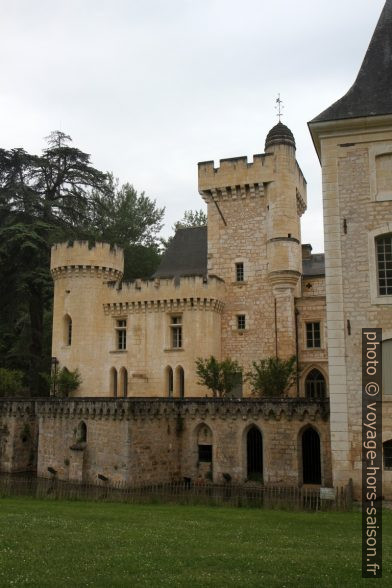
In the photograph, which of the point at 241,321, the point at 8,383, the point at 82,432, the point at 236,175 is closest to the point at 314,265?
the point at 241,321

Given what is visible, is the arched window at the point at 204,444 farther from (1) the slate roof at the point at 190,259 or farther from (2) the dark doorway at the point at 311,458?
(1) the slate roof at the point at 190,259

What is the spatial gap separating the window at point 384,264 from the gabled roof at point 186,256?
53.6 ft

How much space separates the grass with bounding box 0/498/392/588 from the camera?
30.3 feet

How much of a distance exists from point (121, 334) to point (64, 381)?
427cm

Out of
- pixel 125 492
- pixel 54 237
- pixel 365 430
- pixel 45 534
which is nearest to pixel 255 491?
pixel 125 492

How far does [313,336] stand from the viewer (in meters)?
34.6

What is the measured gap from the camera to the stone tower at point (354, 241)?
21.1 meters

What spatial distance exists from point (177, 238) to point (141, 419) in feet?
50.7

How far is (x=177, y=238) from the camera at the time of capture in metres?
40.8

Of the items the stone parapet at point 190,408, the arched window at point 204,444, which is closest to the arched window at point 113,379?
the stone parapet at point 190,408

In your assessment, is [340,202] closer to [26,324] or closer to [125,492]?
[125,492]

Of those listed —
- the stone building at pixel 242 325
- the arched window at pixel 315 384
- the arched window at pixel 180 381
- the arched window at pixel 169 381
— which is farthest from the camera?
the arched window at pixel 169 381

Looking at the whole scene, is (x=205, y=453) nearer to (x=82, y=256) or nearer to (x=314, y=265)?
(x=82, y=256)

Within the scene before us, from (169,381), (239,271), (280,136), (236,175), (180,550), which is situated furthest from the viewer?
(236,175)
